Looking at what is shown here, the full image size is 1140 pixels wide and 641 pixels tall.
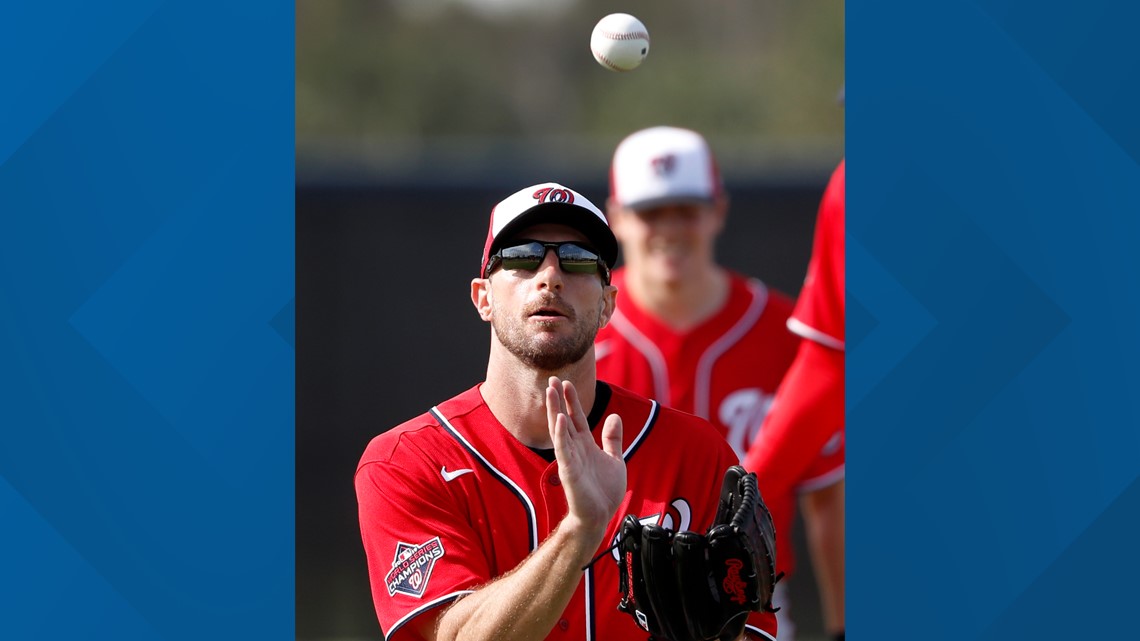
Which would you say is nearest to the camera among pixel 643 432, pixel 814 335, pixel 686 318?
pixel 643 432

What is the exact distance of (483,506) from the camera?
3.24 m

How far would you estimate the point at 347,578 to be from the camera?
28.5ft

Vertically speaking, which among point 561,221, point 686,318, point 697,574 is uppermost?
point 686,318

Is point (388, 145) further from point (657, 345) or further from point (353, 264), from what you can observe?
point (657, 345)

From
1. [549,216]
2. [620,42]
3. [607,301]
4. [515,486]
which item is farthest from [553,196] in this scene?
[515,486]

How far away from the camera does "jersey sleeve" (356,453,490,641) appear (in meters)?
3.13

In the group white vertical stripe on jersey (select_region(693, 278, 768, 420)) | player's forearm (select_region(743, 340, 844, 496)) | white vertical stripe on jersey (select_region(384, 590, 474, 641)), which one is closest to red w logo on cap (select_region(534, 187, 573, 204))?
white vertical stripe on jersey (select_region(384, 590, 474, 641))

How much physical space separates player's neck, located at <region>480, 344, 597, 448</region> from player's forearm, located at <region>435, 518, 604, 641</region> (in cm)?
38

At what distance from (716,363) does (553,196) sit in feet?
10.5

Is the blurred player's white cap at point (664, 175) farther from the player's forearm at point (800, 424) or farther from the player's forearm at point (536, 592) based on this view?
the player's forearm at point (536, 592)

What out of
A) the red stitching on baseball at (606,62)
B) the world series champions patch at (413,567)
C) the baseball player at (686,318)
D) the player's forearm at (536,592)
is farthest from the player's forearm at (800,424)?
the player's forearm at (536,592)

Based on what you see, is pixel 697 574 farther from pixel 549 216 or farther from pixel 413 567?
pixel 549 216

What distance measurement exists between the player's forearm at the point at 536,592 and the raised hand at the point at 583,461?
0.04 meters

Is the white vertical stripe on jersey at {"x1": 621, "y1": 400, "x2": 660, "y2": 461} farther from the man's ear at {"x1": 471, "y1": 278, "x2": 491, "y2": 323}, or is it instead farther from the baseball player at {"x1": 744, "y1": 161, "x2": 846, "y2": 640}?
the baseball player at {"x1": 744, "y1": 161, "x2": 846, "y2": 640}
